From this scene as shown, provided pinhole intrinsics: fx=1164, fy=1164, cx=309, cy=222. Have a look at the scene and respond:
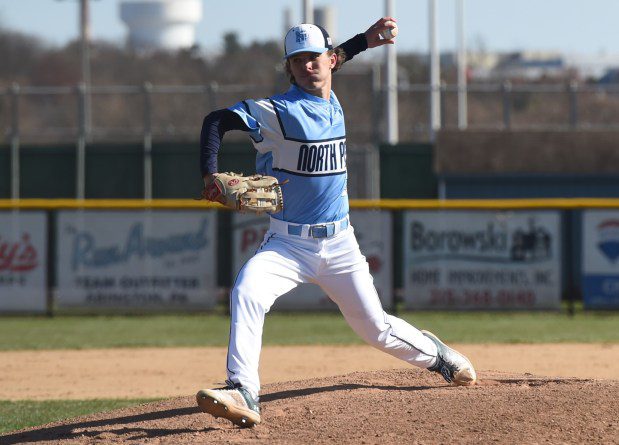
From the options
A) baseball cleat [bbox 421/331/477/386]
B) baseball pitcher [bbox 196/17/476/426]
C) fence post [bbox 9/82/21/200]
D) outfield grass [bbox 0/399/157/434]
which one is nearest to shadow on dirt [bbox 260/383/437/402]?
baseball cleat [bbox 421/331/477/386]

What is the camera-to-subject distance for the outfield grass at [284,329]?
1156 centimetres

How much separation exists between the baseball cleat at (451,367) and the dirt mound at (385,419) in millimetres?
80

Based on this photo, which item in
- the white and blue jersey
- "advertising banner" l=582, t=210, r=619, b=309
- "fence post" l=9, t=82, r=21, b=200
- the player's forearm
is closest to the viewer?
the white and blue jersey

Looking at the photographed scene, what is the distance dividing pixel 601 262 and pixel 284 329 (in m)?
3.95

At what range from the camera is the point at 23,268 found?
14.0 meters

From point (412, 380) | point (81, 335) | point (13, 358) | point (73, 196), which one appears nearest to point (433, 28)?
point (73, 196)

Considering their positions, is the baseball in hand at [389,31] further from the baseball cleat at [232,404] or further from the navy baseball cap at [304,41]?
the baseball cleat at [232,404]

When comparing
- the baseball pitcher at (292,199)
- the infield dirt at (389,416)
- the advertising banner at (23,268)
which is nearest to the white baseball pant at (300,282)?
the baseball pitcher at (292,199)

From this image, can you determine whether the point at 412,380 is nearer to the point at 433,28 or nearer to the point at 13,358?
the point at 13,358

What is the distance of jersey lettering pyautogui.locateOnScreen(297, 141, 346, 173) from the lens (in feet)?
18.6

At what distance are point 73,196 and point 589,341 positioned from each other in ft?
31.1

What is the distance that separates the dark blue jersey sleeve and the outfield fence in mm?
8368

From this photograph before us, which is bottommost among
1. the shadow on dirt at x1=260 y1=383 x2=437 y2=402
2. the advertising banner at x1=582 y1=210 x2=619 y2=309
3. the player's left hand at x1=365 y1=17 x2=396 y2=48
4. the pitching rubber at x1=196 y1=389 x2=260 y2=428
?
the shadow on dirt at x1=260 y1=383 x2=437 y2=402

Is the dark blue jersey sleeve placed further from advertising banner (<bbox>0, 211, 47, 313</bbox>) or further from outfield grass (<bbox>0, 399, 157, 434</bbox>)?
advertising banner (<bbox>0, 211, 47, 313</bbox>)
